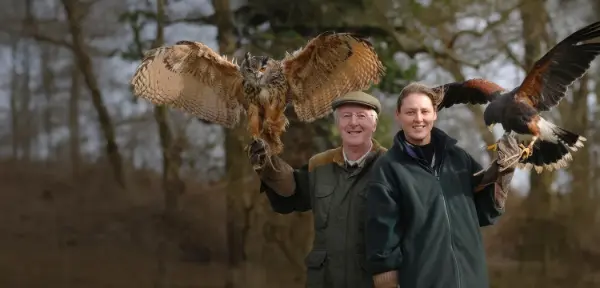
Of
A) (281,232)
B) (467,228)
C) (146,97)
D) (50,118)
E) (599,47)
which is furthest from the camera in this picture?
(50,118)

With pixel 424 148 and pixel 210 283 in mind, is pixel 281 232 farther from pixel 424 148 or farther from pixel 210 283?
pixel 424 148

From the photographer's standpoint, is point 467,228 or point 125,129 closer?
point 467,228

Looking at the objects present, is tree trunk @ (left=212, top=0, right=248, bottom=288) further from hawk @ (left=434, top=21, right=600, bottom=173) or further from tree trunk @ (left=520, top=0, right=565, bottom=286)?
hawk @ (left=434, top=21, right=600, bottom=173)

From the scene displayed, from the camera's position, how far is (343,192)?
2.04 m

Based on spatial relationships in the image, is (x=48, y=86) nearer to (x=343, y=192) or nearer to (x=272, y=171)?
(x=272, y=171)

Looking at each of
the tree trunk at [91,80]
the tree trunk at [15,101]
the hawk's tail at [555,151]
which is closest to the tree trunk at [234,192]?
the tree trunk at [91,80]

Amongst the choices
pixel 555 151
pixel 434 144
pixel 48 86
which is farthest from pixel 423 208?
pixel 48 86

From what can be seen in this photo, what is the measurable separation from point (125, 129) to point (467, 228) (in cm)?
502

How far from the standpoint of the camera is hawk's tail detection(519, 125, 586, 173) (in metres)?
2.14

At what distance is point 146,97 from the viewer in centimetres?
229

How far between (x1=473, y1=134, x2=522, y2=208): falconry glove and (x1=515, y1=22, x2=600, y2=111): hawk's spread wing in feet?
0.97

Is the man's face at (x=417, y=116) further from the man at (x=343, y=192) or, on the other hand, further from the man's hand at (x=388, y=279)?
the man's hand at (x=388, y=279)

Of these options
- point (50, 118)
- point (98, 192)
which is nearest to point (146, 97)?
point (98, 192)

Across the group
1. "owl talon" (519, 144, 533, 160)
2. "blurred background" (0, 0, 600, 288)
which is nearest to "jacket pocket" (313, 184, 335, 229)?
"owl talon" (519, 144, 533, 160)
